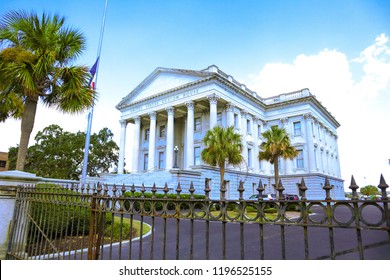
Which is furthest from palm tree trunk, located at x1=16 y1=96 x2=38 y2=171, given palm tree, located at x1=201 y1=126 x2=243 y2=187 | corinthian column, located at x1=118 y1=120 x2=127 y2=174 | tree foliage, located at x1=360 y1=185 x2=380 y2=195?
tree foliage, located at x1=360 y1=185 x2=380 y2=195

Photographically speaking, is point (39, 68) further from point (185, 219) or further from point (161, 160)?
point (161, 160)

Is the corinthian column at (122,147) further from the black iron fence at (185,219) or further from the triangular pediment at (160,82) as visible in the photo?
the black iron fence at (185,219)

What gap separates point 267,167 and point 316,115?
1044 centimetres

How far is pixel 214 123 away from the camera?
2994 centimetres

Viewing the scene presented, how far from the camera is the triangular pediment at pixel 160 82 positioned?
106 feet

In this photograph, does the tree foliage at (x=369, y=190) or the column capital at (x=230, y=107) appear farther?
the tree foliage at (x=369, y=190)

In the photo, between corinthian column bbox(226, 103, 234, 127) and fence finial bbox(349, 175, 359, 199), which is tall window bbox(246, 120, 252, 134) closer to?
corinthian column bbox(226, 103, 234, 127)

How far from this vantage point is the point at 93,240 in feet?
11.9

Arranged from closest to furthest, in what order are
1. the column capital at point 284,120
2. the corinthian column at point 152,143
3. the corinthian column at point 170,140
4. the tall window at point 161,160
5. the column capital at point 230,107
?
the corinthian column at point 170,140 → the column capital at point 230,107 → the corinthian column at point 152,143 → the column capital at point 284,120 → the tall window at point 161,160

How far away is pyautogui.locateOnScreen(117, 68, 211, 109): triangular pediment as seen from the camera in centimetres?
3244

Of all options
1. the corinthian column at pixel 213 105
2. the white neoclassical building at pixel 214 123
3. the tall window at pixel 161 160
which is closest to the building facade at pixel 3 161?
the white neoclassical building at pixel 214 123

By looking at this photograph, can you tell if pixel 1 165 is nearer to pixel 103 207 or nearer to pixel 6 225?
pixel 6 225

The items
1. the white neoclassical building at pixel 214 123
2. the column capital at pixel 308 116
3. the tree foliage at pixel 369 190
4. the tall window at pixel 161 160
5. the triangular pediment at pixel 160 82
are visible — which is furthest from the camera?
the tree foliage at pixel 369 190

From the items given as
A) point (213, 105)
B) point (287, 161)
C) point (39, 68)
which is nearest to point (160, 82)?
point (213, 105)
